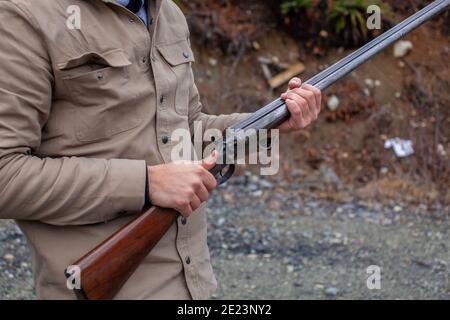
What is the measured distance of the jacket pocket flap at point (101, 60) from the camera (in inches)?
81.0

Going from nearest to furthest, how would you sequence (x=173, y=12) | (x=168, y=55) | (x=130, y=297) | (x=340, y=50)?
(x=130, y=297), (x=168, y=55), (x=173, y=12), (x=340, y=50)

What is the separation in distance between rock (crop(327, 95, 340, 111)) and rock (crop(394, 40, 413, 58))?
1170 millimetres

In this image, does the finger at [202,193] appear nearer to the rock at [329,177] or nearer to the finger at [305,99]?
the finger at [305,99]

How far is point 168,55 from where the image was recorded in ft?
8.05

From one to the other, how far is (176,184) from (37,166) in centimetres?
46

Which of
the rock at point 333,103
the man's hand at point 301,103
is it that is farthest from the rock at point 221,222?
the man's hand at point 301,103

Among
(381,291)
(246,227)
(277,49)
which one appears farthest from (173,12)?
(277,49)

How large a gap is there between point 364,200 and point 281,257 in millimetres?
1827

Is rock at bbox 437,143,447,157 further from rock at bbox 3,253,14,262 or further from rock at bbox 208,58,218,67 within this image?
rock at bbox 3,253,14,262

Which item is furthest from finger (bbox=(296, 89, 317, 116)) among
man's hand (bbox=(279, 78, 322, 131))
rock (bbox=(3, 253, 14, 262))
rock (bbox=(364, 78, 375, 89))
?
rock (bbox=(364, 78, 375, 89))

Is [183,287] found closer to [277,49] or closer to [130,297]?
[130,297]

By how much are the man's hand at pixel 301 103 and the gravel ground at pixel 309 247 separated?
8.88 feet

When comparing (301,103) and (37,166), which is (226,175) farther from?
(37,166)

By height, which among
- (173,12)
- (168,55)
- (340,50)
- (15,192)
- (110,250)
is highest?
(340,50)
